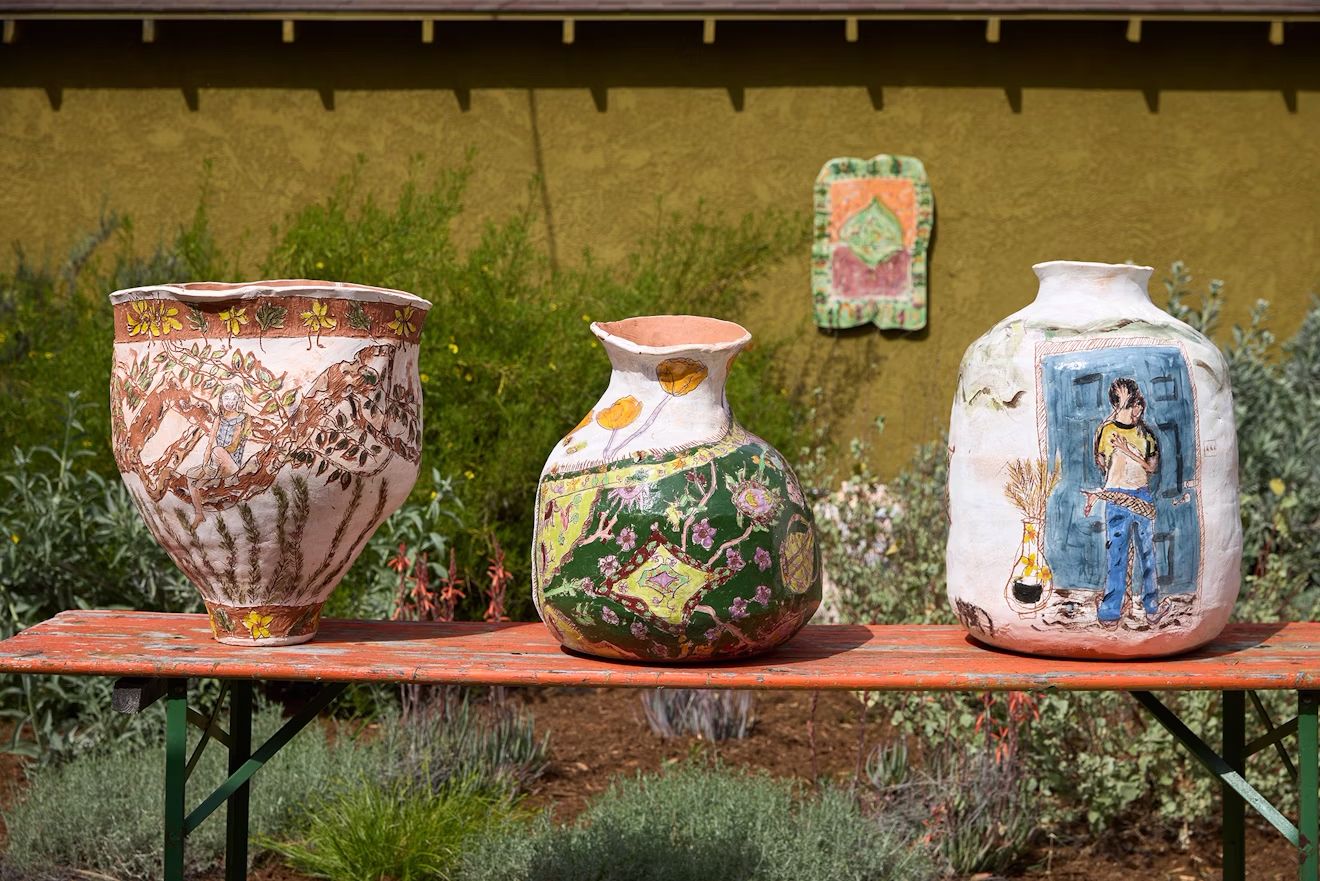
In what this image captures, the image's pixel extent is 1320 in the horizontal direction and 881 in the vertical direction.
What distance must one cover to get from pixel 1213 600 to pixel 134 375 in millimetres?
1800

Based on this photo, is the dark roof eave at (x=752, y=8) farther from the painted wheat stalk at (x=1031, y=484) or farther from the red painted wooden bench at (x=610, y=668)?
the painted wheat stalk at (x=1031, y=484)

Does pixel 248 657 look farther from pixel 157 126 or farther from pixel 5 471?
pixel 157 126

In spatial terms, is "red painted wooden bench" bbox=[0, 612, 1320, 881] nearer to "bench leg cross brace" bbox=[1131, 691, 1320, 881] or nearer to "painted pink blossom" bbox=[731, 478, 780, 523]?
"bench leg cross brace" bbox=[1131, 691, 1320, 881]

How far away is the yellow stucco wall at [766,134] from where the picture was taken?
639 cm

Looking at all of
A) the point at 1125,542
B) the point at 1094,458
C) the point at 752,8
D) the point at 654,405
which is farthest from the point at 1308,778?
the point at 752,8

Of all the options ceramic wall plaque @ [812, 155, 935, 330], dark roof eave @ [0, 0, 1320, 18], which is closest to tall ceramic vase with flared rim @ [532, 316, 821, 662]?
dark roof eave @ [0, 0, 1320, 18]

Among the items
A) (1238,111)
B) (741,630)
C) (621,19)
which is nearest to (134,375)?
(741,630)

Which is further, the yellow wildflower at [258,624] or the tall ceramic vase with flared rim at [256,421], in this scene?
the yellow wildflower at [258,624]

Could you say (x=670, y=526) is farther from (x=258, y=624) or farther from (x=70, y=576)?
Answer: (x=70, y=576)

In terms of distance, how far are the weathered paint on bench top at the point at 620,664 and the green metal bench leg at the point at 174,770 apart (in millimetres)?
75

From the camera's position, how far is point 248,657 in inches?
85.4

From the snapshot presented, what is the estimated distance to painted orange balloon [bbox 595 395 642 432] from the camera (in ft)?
7.23

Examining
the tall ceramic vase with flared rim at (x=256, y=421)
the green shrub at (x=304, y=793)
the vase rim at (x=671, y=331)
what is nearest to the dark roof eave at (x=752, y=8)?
the green shrub at (x=304, y=793)

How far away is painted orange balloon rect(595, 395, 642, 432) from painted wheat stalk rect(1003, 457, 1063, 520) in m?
0.62
